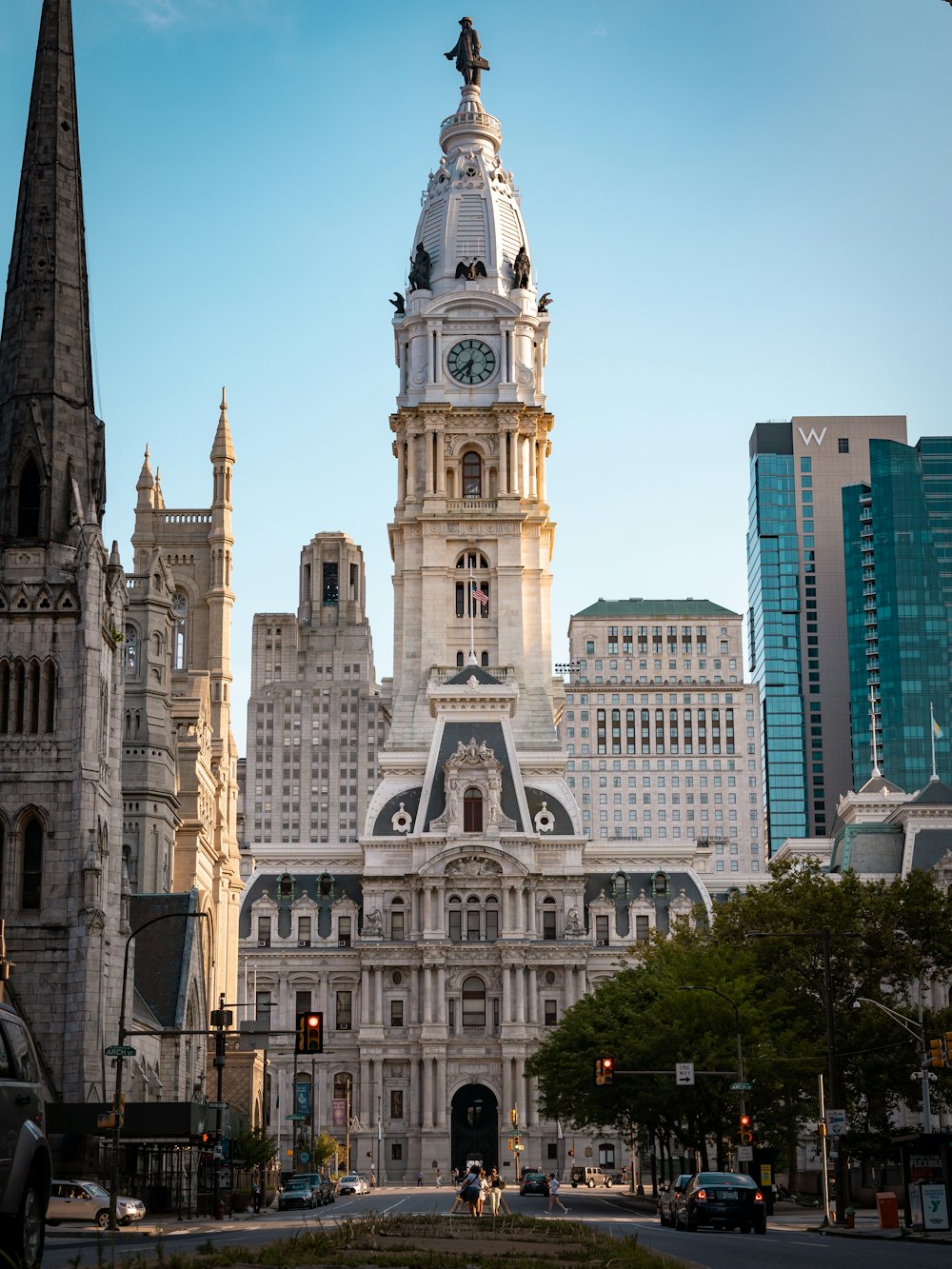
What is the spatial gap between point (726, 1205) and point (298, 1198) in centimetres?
2701

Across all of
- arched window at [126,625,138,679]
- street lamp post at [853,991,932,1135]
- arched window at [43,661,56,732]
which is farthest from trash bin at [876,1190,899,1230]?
arched window at [126,625,138,679]

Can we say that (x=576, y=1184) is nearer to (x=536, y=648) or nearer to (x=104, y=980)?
(x=536, y=648)

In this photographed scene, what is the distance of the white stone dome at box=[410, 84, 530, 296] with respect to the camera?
17538cm

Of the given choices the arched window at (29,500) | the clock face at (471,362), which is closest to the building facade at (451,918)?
the clock face at (471,362)

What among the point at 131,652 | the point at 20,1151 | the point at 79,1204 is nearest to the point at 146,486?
the point at 131,652

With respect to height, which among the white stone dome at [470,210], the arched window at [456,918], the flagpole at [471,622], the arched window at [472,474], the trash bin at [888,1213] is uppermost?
the white stone dome at [470,210]

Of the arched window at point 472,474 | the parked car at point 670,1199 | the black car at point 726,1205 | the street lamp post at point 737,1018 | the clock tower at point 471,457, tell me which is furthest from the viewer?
the arched window at point 472,474

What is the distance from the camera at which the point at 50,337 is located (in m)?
68.2

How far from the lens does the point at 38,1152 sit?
20969 mm

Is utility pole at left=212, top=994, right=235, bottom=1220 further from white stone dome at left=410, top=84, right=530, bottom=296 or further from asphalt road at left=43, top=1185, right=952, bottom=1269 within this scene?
white stone dome at left=410, top=84, right=530, bottom=296

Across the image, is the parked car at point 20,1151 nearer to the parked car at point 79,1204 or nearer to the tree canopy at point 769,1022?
the parked car at point 79,1204

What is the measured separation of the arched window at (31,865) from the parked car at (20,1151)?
1679 inches

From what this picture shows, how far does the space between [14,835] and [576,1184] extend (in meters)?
70.5

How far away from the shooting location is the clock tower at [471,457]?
162000 mm
